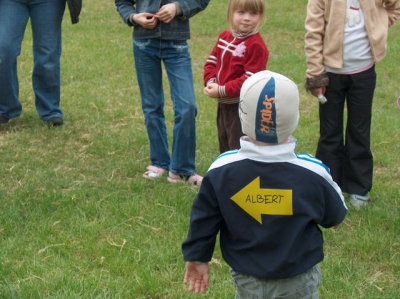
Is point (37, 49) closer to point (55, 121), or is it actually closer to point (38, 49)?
point (38, 49)

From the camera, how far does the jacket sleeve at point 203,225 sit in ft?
9.61

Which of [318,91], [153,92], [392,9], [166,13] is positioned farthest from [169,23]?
[392,9]

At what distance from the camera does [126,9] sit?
5.71 metres

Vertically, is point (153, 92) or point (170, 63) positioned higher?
point (170, 63)

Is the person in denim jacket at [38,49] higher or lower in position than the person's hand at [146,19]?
lower

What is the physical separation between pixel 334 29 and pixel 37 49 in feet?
Answer: 9.89

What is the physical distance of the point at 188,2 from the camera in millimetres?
5531

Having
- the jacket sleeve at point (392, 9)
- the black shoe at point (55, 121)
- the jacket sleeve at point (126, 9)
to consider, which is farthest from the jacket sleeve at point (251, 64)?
the black shoe at point (55, 121)

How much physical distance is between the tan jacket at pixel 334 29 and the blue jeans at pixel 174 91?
93cm

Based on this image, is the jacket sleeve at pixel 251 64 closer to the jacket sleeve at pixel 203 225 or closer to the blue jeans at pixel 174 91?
the blue jeans at pixel 174 91

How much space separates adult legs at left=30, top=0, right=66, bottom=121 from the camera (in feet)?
22.1

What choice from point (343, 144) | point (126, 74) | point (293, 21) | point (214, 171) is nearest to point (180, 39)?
point (343, 144)

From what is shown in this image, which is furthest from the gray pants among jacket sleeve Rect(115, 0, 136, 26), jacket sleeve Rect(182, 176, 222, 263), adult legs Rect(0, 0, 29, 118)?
adult legs Rect(0, 0, 29, 118)

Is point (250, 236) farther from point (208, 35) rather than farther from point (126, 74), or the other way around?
point (208, 35)
